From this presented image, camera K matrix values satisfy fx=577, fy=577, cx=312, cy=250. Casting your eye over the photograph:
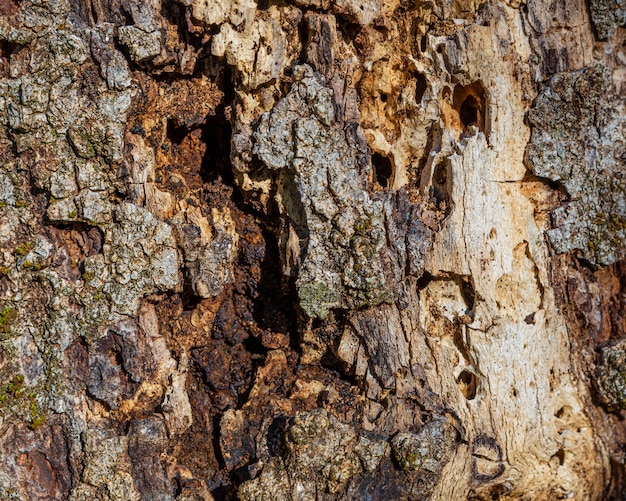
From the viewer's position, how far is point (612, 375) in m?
2.12

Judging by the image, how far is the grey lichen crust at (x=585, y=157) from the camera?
6.40 feet

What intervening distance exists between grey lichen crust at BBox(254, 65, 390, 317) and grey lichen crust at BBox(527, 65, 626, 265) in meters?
0.64

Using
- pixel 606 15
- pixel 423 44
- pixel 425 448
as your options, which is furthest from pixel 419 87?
pixel 425 448

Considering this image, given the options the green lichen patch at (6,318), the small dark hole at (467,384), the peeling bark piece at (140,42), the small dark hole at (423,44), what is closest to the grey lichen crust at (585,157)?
the small dark hole at (423,44)

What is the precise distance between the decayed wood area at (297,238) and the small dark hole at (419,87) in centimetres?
1

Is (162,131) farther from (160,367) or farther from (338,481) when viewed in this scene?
(338,481)

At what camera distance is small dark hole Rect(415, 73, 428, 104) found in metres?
1.90

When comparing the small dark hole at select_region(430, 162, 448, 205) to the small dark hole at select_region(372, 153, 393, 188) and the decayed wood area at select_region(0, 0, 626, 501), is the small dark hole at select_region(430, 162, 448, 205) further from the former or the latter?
the small dark hole at select_region(372, 153, 393, 188)

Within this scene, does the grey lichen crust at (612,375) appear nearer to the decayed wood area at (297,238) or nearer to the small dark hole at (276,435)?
the decayed wood area at (297,238)

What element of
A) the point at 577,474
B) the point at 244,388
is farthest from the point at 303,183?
the point at 577,474

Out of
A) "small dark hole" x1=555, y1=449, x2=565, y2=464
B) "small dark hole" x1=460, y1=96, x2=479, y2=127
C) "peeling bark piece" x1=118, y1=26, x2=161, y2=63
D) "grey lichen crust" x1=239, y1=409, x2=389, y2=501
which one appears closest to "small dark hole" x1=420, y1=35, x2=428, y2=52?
"small dark hole" x1=460, y1=96, x2=479, y2=127

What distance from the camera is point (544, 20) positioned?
195cm

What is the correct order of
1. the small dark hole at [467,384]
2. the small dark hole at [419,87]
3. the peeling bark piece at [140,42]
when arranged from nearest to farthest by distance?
the peeling bark piece at [140,42], the small dark hole at [419,87], the small dark hole at [467,384]

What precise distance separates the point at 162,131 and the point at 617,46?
1.66 metres
